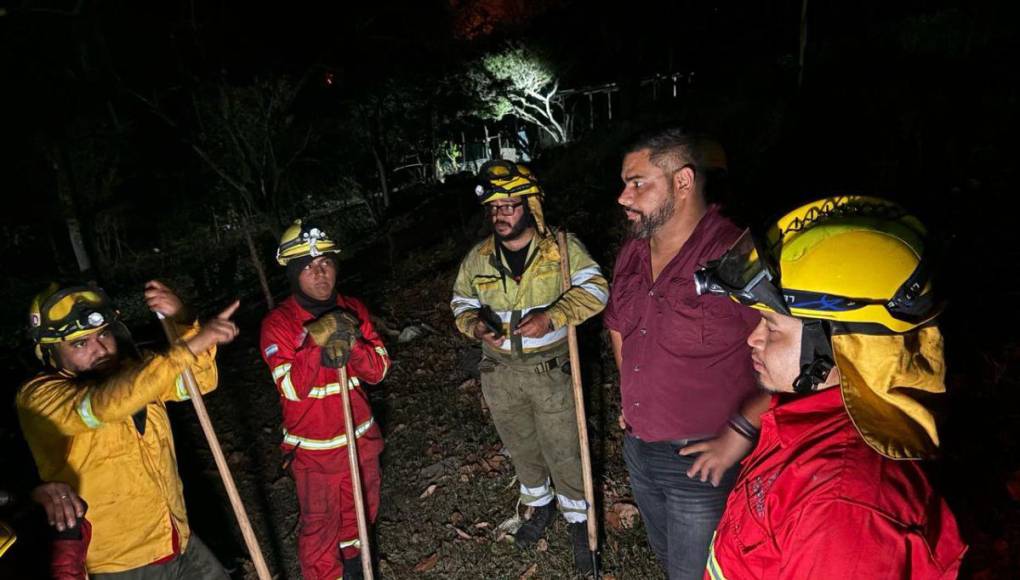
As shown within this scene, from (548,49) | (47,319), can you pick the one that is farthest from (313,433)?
(548,49)

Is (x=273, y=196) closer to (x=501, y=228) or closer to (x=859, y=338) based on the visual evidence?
(x=501, y=228)

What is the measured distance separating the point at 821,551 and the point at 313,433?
3.19 m

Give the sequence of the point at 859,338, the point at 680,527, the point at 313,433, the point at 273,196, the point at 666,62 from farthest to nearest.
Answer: the point at 666,62
the point at 273,196
the point at 313,433
the point at 680,527
the point at 859,338

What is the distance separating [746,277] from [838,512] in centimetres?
80

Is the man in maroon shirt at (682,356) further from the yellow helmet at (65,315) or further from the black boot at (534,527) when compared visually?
the yellow helmet at (65,315)

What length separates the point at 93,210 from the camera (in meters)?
20.2

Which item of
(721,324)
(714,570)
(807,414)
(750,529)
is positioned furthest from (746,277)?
(714,570)

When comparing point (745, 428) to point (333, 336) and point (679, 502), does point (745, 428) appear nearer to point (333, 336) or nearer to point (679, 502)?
point (679, 502)

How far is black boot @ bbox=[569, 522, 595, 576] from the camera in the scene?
155 inches

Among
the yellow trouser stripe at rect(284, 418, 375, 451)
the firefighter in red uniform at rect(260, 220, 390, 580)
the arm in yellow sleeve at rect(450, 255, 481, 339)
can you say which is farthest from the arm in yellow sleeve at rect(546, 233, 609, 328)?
the yellow trouser stripe at rect(284, 418, 375, 451)

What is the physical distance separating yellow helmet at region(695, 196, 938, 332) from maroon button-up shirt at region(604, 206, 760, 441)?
724 millimetres

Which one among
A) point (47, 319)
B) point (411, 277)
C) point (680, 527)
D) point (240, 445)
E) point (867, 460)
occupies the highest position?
point (47, 319)

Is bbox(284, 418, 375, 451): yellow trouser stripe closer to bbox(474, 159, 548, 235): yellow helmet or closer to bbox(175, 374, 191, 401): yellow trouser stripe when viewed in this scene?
bbox(175, 374, 191, 401): yellow trouser stripe

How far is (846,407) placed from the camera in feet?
A: 4.92
